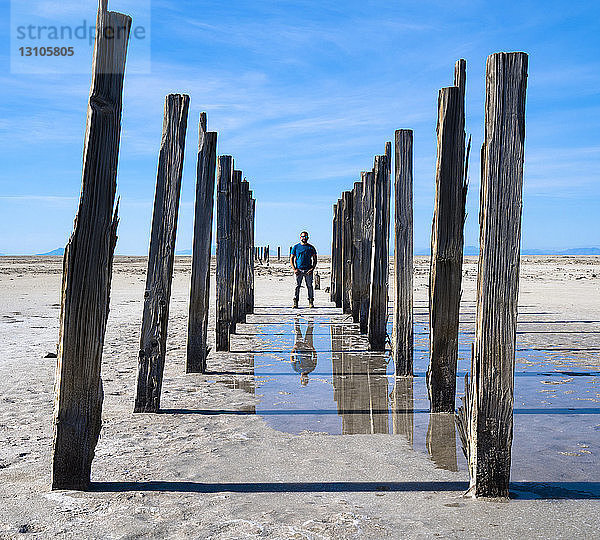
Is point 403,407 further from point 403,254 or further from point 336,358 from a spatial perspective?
point 336,358

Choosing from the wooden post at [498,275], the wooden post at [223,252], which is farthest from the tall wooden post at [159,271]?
the wooden post at [223,252]

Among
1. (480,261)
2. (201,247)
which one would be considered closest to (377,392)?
(201,247)

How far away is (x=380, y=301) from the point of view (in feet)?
31.6

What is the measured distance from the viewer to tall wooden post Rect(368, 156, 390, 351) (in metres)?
9.55

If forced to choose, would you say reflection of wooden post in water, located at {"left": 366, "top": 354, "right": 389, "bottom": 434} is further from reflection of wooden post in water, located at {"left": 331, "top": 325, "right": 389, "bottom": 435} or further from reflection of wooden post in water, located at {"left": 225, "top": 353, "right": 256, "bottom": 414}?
reflection of wooden post in water, located at {"left": 225, "top": 353, "right": 256, "bottom": 414}

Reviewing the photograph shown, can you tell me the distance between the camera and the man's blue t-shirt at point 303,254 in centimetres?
1761

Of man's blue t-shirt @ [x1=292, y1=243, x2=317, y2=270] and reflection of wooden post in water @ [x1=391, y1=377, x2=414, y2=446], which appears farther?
man's blue t-shirt @ [x1=292, y1=243, x2=317, y2=270]

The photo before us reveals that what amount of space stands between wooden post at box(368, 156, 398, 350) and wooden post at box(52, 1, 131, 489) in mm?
5814

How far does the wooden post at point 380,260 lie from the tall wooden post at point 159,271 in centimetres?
401

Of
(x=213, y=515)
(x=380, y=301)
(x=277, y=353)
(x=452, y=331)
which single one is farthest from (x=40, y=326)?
(x=213, y=515)

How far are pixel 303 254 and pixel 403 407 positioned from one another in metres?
11.2

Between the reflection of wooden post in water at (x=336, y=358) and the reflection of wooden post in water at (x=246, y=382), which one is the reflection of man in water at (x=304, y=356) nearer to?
the reflection of wooden post in water at (x=336, y=358)

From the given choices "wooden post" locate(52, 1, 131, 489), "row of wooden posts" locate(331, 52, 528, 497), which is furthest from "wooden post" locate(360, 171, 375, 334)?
"wooden post" locate(52, 1, 131, 489)

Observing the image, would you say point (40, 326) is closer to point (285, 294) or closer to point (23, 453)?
point (23, 453)
